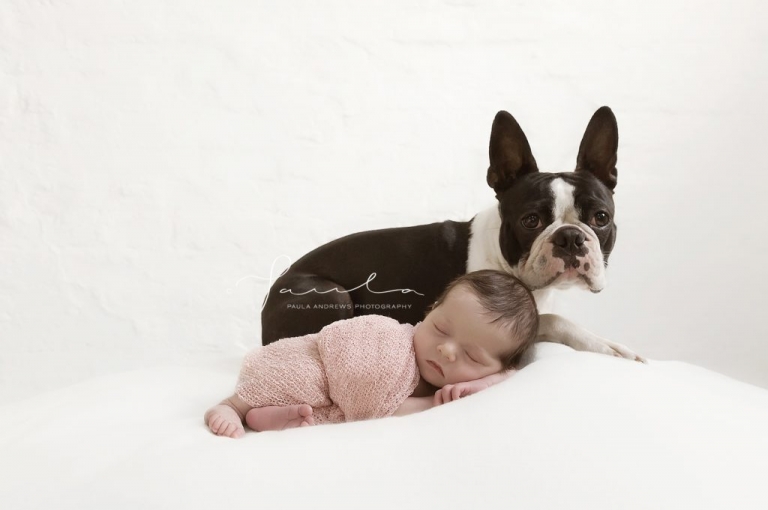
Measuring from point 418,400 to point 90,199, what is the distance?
1.86 m

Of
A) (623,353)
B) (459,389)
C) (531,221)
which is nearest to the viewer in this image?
(459,389)

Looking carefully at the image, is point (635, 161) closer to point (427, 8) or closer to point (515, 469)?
point (427, 8)

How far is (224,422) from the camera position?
50.2 inches

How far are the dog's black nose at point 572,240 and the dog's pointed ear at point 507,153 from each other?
27 centimetres

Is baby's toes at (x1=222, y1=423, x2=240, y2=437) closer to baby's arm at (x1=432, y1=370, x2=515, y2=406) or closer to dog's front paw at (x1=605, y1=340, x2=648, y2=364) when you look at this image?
baby's arm at (x1=432, y1=370, x2=515, y2=406)

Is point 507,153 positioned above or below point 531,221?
above

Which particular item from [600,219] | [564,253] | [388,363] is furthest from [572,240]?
[388,363]

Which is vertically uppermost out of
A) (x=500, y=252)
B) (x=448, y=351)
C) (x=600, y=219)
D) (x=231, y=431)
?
(x=600, y=219)

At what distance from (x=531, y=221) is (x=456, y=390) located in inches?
21.5

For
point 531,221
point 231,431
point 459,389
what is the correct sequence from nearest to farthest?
point 231,431 → point 459,389 → point 531,221

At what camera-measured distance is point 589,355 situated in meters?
1.46

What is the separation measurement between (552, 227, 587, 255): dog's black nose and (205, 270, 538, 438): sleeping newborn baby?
0.65 feet

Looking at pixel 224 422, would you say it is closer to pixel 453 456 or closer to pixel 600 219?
pixel 453 456

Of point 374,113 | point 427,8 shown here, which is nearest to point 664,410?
point 374,113
